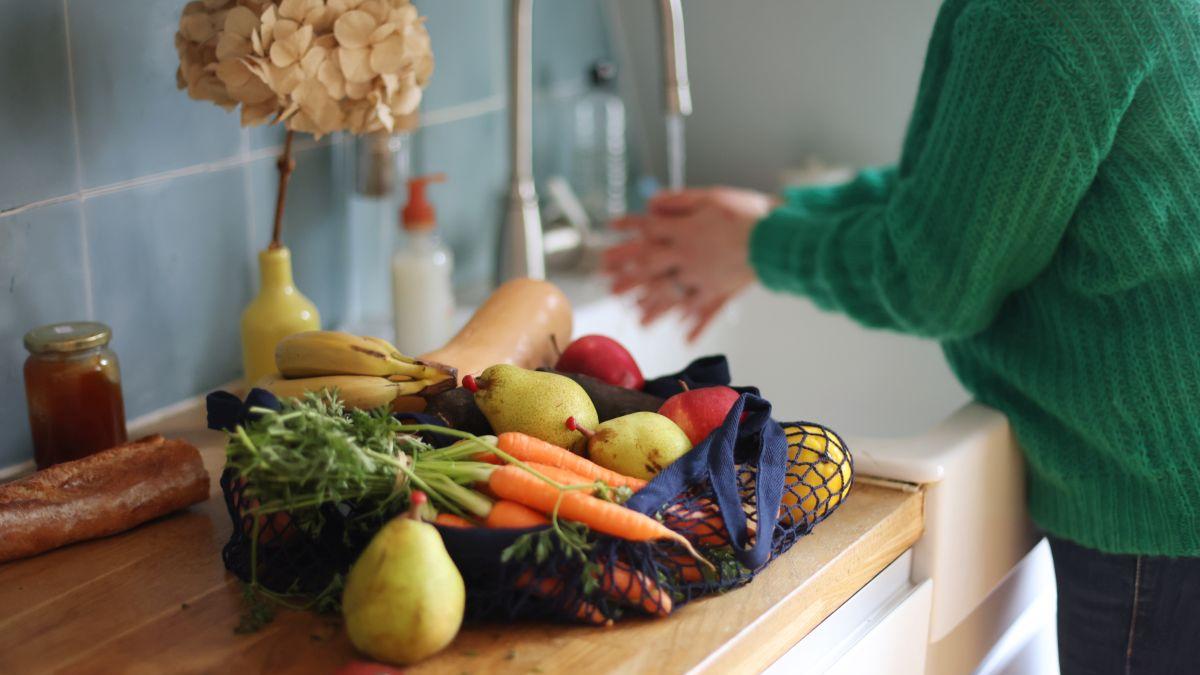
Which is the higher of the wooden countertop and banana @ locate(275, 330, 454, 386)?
banana @ locate(275, 330, 454, 386)

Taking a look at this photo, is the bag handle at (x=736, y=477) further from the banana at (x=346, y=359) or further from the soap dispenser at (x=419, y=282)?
the soap dispenser at (x=419, y=282)

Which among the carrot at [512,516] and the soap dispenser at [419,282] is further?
the soap dispenser at [419,282]

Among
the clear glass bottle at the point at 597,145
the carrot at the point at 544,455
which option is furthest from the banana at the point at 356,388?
the clear glass bottle at the point at 597,145

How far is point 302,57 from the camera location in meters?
0.96

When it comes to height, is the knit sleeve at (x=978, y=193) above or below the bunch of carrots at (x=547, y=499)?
above

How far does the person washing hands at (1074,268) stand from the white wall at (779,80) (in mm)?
633

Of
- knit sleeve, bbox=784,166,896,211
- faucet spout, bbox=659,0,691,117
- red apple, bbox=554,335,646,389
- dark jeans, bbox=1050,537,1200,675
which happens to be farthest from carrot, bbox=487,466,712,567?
faucet spout, bbox=659,0,691,117

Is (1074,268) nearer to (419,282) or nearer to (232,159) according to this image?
(419,282)

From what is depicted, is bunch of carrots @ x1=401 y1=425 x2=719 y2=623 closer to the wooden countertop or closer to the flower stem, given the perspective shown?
the wooden countertop

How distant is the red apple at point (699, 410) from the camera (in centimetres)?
86

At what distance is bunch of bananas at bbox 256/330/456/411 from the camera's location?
2.86 ft

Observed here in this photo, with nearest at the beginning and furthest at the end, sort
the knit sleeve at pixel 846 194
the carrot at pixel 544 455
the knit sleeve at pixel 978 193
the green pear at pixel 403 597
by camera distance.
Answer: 1. the green pear at pixel 403 597
2. the carrot at pixel 544 455
3. the knit sleeve at pixel 978 193
4. the knit sleeve at pixel 846 194

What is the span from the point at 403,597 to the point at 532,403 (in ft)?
0.70

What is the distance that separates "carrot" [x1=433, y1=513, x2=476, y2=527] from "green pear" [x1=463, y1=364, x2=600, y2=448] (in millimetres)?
108
